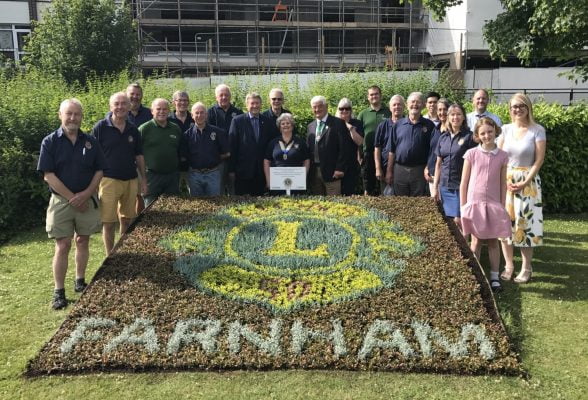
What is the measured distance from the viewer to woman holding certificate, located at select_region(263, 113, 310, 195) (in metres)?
7.21

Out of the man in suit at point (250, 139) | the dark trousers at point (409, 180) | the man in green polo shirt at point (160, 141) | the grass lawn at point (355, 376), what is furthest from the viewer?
the man in suit at point (250, 139)

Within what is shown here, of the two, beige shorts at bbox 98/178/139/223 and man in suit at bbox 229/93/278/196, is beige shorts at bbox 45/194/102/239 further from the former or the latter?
man in suit at bbox 229/93/278/196

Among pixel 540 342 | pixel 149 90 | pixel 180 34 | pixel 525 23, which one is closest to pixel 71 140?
pixel 540 342

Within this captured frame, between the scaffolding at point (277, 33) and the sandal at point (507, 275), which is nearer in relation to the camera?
the sandal at point (507, 275)

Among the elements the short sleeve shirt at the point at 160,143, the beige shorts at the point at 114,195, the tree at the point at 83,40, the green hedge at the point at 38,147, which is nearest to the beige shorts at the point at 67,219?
the beige shorts at the point at 114,195

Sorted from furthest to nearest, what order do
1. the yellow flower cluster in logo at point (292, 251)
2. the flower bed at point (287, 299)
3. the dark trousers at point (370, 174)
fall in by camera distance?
the dark trousers at point (370, 174) → the yellow flower cluster in logo at point (292, 251) → the flower bed at point (287, 299)

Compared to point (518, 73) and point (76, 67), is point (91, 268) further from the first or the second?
point (518, 73)

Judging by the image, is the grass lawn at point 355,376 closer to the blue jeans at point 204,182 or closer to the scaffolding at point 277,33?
the blue jeans at point 204,182

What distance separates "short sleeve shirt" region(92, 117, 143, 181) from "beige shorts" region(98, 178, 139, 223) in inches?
3.2

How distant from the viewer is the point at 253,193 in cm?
788

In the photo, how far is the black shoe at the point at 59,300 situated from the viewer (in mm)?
5641

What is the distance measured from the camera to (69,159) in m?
5.61

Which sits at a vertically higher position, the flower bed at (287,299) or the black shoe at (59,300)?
the flower bed at (287,299)

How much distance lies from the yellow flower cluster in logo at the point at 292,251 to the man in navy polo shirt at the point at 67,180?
0.95 metres
